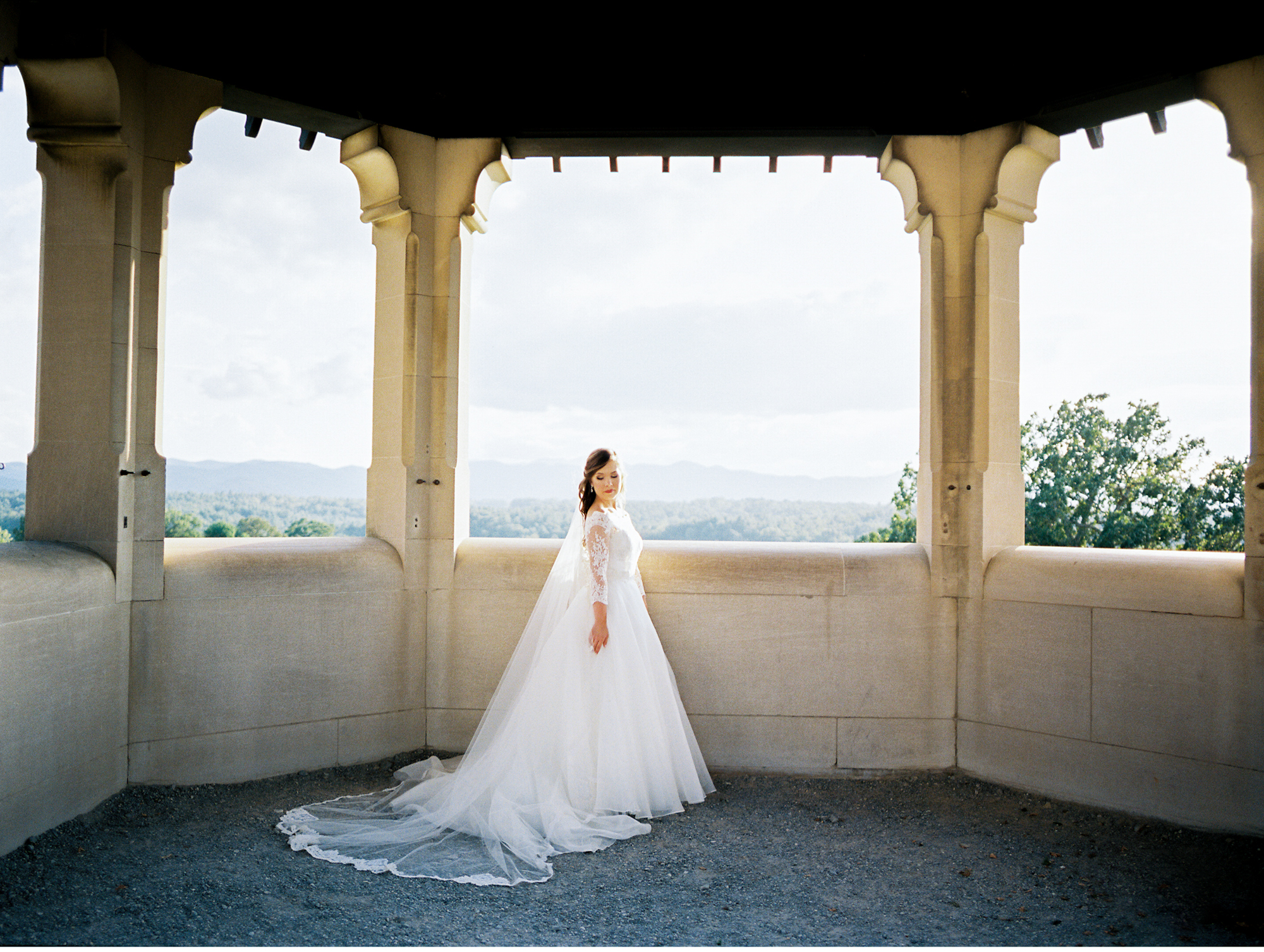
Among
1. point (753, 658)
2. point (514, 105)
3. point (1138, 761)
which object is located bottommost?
point (1138, 761)

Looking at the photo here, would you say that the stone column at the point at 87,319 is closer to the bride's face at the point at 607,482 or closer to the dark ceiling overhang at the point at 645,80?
the dark ceiling overhang at the point at 645,80

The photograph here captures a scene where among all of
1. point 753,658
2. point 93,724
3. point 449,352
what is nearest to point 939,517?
point 753,658

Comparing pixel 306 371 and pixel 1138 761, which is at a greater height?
pixel 306 371

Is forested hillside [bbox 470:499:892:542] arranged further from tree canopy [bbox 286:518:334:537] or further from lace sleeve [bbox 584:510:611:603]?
lace sleeve [bbox 584:510:611:603]

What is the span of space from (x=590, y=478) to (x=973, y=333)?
2089 millimetres

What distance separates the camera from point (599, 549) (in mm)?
3811

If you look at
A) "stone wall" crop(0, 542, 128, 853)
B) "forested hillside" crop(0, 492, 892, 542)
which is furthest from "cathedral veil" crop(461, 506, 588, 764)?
"forested hillside" crop(0, 492, 892, 542)

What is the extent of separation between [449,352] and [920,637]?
287cm

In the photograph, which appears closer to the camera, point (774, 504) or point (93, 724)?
point (93, 724)

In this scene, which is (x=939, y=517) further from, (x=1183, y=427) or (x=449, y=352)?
(x=1183, y=427)

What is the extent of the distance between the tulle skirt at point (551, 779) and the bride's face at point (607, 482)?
16.1 inches

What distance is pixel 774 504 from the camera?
46.4 m

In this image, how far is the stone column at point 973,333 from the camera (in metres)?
4.09

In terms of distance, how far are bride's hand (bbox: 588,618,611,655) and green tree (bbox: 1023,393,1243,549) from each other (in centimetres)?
1633
